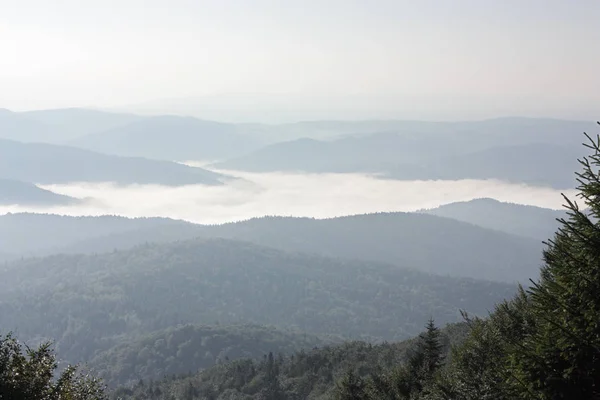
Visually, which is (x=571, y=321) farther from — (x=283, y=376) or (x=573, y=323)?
(x=283, y=376)

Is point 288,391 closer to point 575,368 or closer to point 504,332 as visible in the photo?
point 504,332

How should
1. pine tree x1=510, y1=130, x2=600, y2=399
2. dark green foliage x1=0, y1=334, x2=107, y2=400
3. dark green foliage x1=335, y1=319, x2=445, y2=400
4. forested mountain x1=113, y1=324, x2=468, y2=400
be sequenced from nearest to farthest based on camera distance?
pine tree x1=510, y1=130, x2=600, y2=399 < dark green foliage x1=0, y1=334, x2=107, y2=400 < dark green foliage x1=335, y1=319, x2=445, y2=400 < forested mountain x1=113, y1=324, x2=468, y2=400

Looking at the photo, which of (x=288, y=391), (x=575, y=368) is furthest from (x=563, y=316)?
(x=288, y=391)

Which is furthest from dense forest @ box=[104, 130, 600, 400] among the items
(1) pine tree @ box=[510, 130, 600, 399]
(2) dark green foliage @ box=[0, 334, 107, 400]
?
(2) dark green foliage @ box=[0, 334, 107, 400]

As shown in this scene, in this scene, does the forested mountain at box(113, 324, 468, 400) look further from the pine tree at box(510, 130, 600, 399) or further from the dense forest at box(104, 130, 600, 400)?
the pine tree at box(510, 130, 600, 399)

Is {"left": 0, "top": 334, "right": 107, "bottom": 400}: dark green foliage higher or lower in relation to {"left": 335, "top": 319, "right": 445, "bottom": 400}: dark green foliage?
higher

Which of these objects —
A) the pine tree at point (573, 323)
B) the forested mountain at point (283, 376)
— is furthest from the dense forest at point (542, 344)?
the forested mountain at point (283, 376)

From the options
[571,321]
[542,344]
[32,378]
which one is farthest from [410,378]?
[571,321]

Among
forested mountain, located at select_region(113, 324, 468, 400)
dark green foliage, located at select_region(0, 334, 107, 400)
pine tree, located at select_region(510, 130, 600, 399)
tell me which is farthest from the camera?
forested mountain, located at select_region(113, 324, 468, 400)
